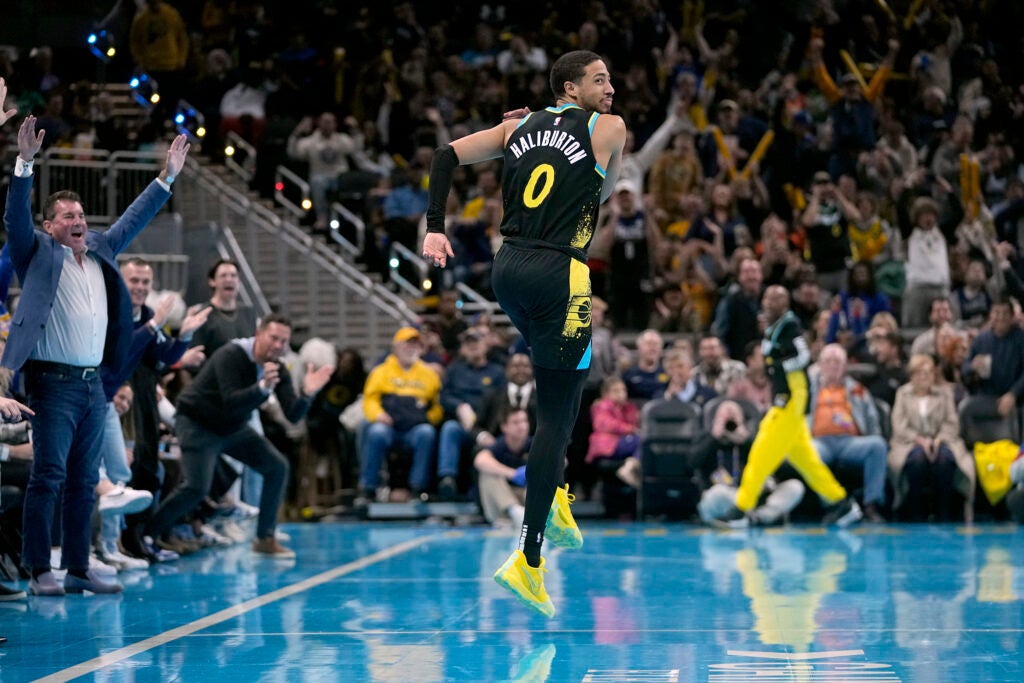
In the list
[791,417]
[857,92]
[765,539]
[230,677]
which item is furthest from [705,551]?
[857,92]

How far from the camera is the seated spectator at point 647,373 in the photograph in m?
14.4

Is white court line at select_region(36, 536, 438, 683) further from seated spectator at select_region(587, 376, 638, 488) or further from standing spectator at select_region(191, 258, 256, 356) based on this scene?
seated spectator at select_region(587, 376, 638, 488)

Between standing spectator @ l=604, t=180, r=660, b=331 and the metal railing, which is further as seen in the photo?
the metal railing

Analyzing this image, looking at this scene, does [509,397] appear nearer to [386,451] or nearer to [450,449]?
[450,449]

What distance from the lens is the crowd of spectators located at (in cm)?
1391

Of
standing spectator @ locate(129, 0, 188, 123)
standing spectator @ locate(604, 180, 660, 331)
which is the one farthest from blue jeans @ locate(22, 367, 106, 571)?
standing spectator @ locate(129, 0, 188, 123)

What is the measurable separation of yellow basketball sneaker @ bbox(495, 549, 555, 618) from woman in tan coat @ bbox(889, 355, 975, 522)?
8.08m

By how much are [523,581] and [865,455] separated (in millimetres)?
8013

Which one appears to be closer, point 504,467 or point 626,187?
point 504,467

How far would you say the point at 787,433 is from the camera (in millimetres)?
12492

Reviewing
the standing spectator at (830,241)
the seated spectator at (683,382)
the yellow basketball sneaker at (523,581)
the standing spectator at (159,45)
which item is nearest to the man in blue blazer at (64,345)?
the yellow basketball sneaker at (523,581)

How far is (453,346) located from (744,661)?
34.0ft

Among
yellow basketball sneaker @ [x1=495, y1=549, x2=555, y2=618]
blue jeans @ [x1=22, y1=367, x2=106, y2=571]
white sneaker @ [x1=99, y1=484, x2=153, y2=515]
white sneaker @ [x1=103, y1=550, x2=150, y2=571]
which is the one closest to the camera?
yellow basketball sneaker @ [x1=495, y1=549, x2=555, y2=618]

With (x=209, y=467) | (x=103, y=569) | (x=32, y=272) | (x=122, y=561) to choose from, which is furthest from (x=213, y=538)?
(x=32, y=272)
